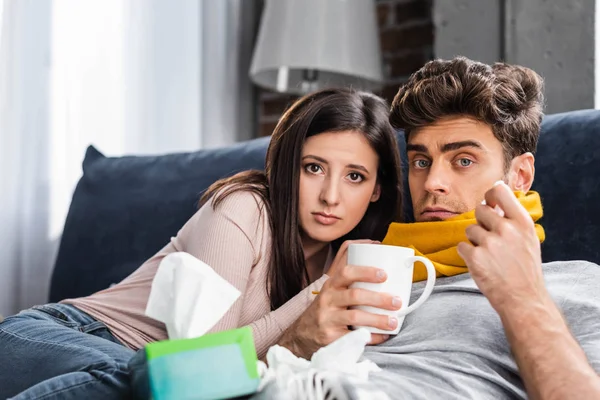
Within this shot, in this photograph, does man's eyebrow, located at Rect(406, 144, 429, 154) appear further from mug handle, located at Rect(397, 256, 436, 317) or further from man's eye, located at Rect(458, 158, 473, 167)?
mug handle, located at Rect(397, 256, 436, 317)

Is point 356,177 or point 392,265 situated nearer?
point 392,265

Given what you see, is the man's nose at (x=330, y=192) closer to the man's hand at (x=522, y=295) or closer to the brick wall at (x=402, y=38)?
the man's hand at (x=522, y=295)

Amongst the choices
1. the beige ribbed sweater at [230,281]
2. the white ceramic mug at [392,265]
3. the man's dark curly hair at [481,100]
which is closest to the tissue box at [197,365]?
the white ceramic mug at [392,265]

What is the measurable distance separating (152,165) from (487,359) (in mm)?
1227

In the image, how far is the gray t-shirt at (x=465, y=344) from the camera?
932 mm

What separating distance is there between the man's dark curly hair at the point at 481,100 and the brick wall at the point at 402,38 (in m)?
1.10

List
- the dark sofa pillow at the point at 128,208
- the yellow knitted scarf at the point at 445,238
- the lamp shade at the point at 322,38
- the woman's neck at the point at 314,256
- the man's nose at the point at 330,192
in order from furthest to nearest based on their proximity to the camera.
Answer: the lamp shade at the point at 322,38
the dark sofa pillow at the point at 128,208
the woman's neck at the point at 314,256
the man's nose at the point at 330,192
the yellow knitted scarf at the point at 445,238

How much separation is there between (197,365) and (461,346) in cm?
41

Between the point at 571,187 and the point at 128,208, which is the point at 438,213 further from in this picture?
the point at 128,208

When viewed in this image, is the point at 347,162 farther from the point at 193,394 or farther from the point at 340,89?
the point at 193,394

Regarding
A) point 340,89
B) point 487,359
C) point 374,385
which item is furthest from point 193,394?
point 340,89

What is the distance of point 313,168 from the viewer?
1.51 meters

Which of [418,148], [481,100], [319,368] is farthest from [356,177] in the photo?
[319,368]

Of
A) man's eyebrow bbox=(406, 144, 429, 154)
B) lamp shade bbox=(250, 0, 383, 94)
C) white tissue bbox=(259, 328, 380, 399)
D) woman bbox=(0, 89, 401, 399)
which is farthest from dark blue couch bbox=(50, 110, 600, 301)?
white tissue bbox=(259, 328, 380, 399)
